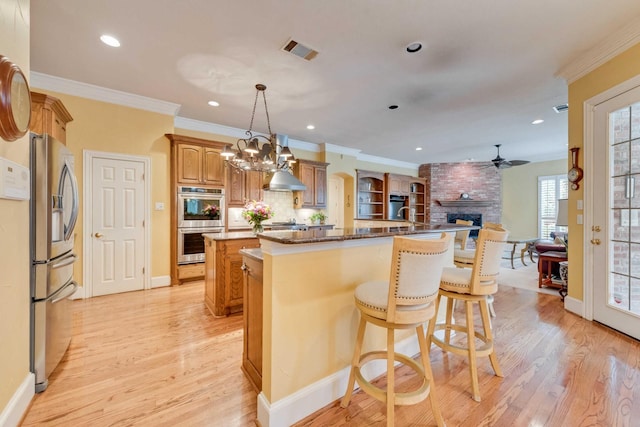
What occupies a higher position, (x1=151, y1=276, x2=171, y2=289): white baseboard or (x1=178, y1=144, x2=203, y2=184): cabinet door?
(x1=178, y1=144, x2=203, y2=184): cabinet door

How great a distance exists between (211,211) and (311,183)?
93.2 inches

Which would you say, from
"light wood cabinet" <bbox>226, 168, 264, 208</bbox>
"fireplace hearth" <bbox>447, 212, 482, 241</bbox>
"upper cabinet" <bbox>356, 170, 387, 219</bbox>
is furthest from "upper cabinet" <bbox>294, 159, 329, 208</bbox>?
"fireplace hearth" <bbox>447, 212, 482, 241</bbox>

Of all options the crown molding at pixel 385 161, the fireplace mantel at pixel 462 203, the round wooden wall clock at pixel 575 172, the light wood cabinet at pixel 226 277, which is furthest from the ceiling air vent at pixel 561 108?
the light wood cabinet at pixel 226 277

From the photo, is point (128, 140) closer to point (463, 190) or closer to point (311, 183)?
point (311, 183)

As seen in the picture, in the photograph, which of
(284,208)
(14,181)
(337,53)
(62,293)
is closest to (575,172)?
(337,53)

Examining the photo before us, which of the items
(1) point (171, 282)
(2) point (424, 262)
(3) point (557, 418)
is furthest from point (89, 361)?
(3) point (557, 418)

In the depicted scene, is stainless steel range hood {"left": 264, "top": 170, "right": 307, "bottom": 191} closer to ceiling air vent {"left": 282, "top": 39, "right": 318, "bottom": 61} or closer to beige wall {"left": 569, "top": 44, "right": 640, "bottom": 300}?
ceiling air vent {"left": 282, "top": 39, "right": 318, "bottom": 61}

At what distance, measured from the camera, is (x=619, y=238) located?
2590 millimetres

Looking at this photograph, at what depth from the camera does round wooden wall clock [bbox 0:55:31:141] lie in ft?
4.27

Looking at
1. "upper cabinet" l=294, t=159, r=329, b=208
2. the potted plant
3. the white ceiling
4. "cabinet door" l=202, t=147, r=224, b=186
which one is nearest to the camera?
the white ceiling

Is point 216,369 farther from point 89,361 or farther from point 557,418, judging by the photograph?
point 557,418

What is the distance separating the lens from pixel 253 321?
1.77 metres

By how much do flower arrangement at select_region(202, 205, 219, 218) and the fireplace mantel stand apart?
707 cm

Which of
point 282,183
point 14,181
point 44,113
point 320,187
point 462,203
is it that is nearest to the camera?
point 14,181
